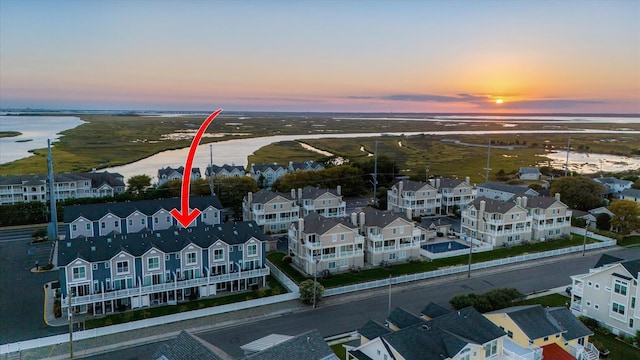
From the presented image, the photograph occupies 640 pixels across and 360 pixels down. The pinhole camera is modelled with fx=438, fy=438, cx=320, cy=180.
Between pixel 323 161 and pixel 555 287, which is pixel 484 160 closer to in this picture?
pixel 323 161

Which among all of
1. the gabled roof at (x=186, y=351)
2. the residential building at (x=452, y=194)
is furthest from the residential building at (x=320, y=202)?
the gabled roof at (x=186, y=351)

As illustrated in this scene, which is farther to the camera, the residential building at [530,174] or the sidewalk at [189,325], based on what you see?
the residential building at [530,174]

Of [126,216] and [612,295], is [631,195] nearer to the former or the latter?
[612,295]

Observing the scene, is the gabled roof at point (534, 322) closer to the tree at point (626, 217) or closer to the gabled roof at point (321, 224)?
the gabled roof at point (321, 224)

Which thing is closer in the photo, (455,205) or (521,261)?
(521,261)

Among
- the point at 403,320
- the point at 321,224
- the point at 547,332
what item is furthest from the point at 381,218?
the point at 547,332

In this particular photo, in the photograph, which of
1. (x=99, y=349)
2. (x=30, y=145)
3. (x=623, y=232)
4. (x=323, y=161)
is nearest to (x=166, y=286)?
(x=99, y=349)

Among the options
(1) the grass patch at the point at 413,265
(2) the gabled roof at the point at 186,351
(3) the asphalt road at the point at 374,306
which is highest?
(2) the gabled roof at the point at 186,351
